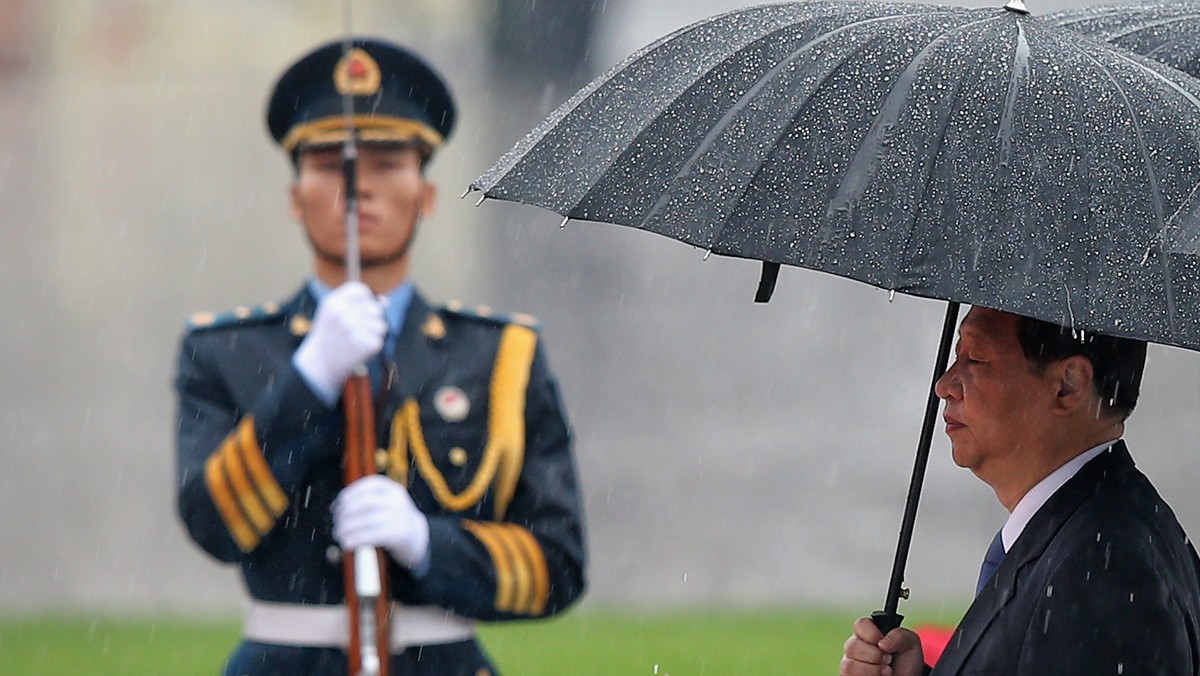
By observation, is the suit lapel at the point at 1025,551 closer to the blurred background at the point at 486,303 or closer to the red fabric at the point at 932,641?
the red fabric at the point at 932,641

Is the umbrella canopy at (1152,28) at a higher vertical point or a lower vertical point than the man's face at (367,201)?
higher

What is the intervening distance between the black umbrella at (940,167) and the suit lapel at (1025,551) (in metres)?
0.35

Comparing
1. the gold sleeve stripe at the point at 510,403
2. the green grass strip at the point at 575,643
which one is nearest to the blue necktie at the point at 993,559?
the gold sleeve stripe at the point at 510,403

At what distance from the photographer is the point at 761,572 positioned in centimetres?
824

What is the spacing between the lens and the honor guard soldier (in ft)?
11.6

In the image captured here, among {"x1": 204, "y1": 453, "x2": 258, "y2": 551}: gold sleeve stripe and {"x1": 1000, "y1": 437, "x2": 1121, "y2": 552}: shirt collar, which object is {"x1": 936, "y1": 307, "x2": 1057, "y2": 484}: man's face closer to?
{"x1": 1000, "y1": 437, "x2": 1121, "y2": 552}: shirt collar

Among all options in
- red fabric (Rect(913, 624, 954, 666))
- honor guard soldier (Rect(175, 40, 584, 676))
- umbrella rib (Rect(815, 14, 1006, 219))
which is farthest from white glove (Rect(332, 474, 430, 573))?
umbrella rib (Rect(815, 14, 1006, 219))

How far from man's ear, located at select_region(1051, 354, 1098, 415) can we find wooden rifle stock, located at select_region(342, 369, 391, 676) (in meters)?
1.40

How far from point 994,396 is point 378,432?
1.49 meters

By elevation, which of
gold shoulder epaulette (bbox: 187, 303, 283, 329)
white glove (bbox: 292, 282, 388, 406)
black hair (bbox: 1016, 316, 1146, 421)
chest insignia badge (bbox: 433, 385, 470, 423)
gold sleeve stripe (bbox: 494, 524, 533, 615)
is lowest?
gold sleeve stripe (bbox: 494, 524, 533, 615)

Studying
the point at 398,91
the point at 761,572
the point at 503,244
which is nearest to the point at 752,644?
the point at 761,572

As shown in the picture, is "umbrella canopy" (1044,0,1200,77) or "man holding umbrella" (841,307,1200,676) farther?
"umbrella canopy" (1044,0,1200,77)

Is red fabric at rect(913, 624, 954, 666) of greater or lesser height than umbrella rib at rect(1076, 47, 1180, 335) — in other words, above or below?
below

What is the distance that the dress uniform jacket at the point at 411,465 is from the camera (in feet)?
11.6
